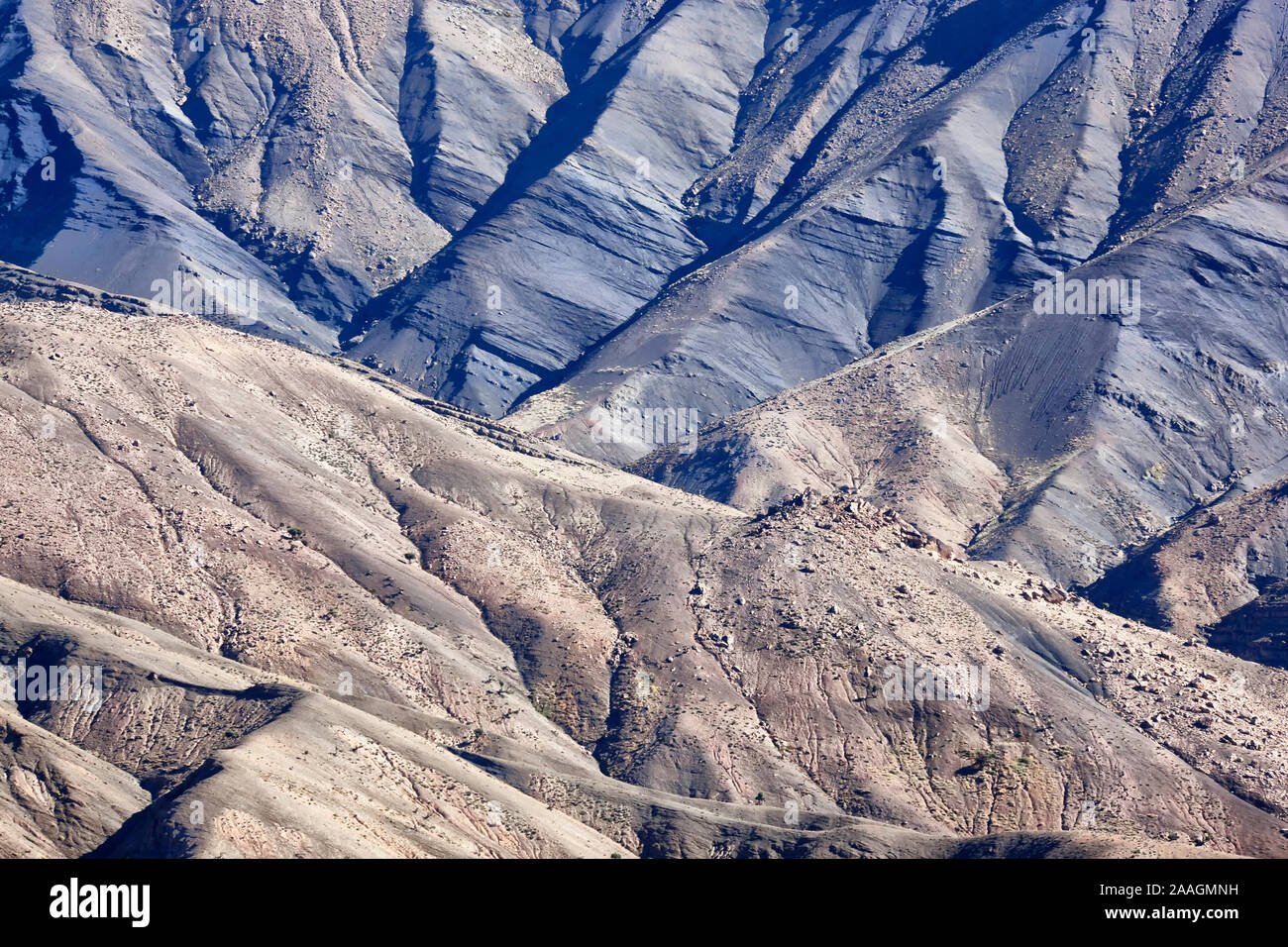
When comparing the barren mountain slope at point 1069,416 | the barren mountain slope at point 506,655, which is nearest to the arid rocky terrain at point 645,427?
the barren mountain slope at point 506,655

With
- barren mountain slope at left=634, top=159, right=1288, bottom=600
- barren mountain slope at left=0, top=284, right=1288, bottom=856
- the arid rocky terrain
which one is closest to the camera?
barren mountain slope at left=0, top=284, right=1288, bottom=856

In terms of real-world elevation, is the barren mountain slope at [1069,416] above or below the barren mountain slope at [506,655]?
above

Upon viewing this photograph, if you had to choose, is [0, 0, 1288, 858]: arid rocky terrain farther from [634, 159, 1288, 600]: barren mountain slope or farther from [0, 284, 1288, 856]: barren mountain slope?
[634, 159, 1288, 600]: barren mountain slope

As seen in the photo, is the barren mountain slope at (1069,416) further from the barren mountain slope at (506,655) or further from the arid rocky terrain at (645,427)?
the barren mountain slope at (506,655)

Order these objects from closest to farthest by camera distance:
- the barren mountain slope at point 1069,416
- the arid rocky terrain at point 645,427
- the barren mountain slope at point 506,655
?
the barren mountain slope at point 506,655, the arid rocky terrain at point 645,427, the barren mountain slope at point 1069,416

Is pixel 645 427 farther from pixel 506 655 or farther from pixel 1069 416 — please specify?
pixel 506 655

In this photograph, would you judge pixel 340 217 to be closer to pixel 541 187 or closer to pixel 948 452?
pixel 541 187

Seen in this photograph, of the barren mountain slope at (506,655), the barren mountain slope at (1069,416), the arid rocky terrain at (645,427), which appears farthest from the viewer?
the barren mountain slope at (1069,416)

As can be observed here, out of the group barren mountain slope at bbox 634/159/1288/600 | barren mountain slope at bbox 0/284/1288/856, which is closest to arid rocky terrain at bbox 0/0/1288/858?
barren mountain slope at bbox 0/284/1288/856

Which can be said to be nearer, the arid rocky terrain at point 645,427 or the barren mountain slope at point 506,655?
the barren mountain slope at point 506,655
